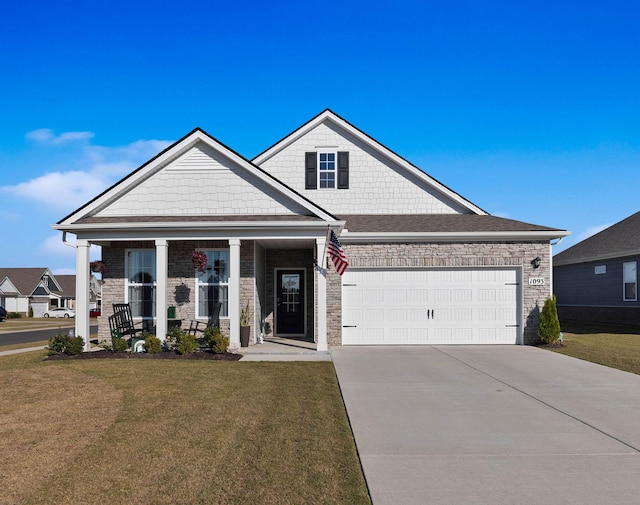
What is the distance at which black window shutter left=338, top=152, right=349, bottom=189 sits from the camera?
18016 millimetres

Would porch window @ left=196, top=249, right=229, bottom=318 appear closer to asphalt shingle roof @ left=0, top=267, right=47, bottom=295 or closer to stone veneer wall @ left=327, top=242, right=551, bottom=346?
stone veneer wall @ left=327, top=242, right=551, bottom=346

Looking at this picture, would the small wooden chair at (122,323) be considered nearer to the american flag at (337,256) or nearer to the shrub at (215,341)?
the shrub at (215,341)

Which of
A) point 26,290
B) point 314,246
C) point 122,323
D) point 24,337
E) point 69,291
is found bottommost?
point 24,337

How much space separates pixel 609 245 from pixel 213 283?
63.7 ft

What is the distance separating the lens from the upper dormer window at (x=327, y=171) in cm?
1800

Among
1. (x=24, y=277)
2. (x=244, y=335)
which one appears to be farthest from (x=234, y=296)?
(x=24, y=277)

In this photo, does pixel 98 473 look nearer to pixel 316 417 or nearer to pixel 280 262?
pixel 316 417

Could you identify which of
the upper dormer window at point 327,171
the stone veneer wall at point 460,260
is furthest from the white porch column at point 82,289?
the upper dormer window at point 327,171

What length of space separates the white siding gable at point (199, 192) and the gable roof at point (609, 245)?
1680 centimetres

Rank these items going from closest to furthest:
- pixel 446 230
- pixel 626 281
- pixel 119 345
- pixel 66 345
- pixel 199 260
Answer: pixel 66 345 → pixel 119 345 → pixel 199 260 → pixel 446 230 → pixel 626 281

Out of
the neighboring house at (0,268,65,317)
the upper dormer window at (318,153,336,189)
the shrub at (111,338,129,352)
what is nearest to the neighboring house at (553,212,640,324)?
the upper dormer window at (318,153,336,189)

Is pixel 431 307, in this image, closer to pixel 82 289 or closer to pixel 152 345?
pixel 152 345

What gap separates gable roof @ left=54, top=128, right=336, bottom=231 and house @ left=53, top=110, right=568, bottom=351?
0.10ft

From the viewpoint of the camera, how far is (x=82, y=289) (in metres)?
13.2
